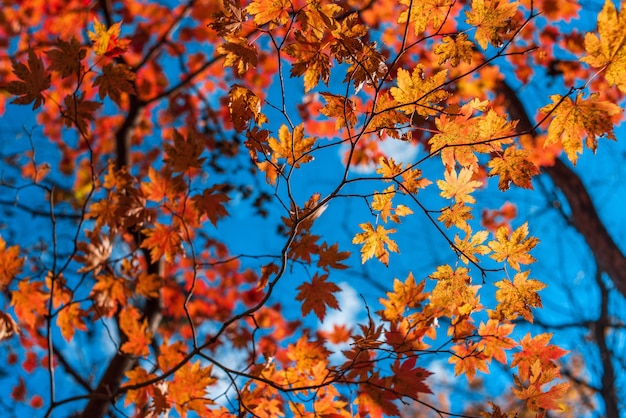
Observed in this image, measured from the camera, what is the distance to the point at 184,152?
2.34 meters

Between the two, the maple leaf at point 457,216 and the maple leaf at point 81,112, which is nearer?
the maple leaf at point 457,216

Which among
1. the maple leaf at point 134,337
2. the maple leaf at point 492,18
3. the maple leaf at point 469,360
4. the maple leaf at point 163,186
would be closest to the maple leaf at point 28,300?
the maple leaf at point 134,337

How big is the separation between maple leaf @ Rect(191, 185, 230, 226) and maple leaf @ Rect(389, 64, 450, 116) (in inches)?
47.6

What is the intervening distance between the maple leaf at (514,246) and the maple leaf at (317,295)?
82cm

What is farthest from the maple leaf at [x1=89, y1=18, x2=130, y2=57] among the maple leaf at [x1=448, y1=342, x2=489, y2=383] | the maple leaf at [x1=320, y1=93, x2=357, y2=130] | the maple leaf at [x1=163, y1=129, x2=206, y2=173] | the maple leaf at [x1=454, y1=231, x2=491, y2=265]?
the maple leaf at [x1=448, y1=342, x2=489, y2=383]

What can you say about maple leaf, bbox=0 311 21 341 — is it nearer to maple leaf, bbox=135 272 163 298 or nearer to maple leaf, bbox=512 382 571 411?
maple leaf, bbox=135 272 163 298

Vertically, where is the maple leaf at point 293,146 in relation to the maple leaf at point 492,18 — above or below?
below

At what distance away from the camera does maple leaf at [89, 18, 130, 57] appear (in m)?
2.36

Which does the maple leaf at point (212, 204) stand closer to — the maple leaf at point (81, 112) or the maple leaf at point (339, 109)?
the maple leaf at point (81, 112)

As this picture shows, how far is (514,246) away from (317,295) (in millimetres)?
947

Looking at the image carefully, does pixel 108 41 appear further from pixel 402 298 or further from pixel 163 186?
pixel 402 298

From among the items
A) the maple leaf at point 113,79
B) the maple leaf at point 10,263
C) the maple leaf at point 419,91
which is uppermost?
the maple leaf at point 113,79

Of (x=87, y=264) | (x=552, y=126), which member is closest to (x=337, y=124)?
(x=552, y=126)

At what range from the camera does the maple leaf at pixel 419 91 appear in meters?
1.57
